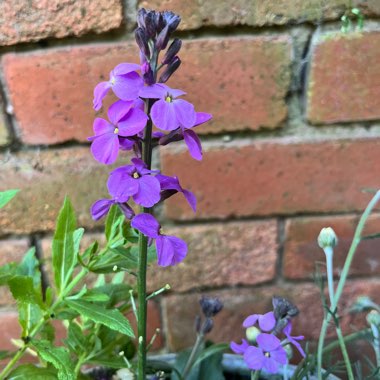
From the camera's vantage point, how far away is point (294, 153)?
58 cm

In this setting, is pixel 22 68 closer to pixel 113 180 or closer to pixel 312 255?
pixel 113 180

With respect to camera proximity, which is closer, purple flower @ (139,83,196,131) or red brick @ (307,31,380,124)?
purple flower @ (139,83,196,131)

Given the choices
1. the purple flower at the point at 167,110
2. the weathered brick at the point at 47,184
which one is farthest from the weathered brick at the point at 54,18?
the purple flower at the point at 167,110

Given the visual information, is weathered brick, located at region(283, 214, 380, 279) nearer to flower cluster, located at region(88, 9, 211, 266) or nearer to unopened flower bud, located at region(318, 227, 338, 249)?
unopened flower bud, located at region(318, 227, 338, 249)

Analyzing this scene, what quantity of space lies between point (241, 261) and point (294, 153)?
149 mm

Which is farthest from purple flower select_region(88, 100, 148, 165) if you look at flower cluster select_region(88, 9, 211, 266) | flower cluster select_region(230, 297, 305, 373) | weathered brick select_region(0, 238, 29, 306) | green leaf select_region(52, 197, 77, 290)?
weathered brick select_region(0, 238, 29, 306)

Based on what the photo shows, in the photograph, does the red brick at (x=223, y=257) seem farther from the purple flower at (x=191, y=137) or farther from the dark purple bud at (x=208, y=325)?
the purple flower at (x=191, y=137)

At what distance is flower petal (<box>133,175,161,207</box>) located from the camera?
327 millimetres

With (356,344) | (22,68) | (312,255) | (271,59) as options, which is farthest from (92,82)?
(356,344)

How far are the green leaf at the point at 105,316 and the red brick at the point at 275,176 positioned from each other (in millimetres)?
214

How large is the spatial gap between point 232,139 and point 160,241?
0.26m

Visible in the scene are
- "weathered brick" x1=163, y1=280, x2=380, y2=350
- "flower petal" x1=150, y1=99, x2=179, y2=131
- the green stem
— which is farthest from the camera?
"weathered brick" x1=163, y1=280, x2=380, y2=350

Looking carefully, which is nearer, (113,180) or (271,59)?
(113,180)

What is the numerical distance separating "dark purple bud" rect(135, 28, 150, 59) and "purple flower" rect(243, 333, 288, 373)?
0.86ft
